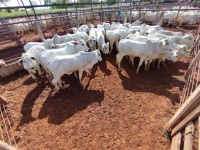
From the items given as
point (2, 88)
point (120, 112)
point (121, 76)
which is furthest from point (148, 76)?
point (2, 88)

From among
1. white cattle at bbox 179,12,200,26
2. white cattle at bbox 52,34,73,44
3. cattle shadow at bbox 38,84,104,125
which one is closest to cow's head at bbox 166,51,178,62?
cattle shadow at bbox 38,84,104,125

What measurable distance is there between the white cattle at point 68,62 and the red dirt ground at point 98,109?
0.83 metres

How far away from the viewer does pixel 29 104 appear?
15.6 feet

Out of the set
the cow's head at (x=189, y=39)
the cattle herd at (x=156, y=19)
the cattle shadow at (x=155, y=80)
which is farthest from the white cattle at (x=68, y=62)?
the cattle herd at (x=156, y=19)

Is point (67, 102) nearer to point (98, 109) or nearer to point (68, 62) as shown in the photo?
point (98, 109)

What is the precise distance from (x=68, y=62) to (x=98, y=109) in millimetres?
2097

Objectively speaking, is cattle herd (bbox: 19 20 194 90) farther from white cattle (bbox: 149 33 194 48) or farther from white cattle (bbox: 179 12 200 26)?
white cattle (bbox: 179 12 200 26)

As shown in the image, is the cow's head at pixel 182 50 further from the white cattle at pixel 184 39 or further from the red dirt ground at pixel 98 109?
the white cattle at pixel 184 39

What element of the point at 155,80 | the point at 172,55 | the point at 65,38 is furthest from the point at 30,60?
the point at 172,55

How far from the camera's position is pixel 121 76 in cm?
609

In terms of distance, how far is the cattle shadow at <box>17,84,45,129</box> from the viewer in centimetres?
415

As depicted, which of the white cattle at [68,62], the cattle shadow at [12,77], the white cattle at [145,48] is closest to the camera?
the white cattle at [68,62]

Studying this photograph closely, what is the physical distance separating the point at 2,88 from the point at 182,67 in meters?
8.78

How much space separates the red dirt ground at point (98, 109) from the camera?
11.3 feet
